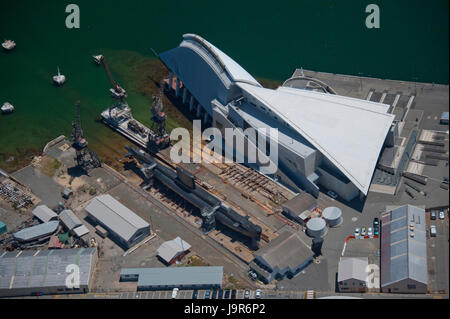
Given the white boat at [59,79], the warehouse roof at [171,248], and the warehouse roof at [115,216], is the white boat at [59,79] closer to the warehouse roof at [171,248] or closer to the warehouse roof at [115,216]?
the warehouse roof at [115,216]

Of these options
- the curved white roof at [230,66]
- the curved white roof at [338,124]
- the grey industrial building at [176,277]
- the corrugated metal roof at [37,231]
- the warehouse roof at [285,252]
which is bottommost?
the grey industrial building at [176,277]

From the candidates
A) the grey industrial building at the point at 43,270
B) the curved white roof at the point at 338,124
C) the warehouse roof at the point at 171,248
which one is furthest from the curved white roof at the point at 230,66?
the grey industrial building at the point at 43,270

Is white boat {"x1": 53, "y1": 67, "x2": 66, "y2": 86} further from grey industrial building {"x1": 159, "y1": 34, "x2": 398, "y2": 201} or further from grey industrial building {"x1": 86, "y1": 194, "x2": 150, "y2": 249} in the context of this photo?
grey industrial building {"x1": 86, "y1": 194, "x2": 150, "y2": 249}

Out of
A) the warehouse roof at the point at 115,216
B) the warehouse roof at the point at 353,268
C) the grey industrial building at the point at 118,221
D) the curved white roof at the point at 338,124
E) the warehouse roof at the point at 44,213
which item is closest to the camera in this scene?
the warehouse roof at the point at 353,268

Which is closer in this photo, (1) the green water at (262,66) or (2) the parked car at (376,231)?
(2) the parked car at (376,231)

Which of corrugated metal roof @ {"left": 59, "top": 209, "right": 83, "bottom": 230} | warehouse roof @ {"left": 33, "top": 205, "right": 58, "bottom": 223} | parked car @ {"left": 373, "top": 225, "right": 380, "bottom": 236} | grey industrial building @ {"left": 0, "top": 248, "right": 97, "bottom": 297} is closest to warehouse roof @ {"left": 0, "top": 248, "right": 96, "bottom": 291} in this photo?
grey industrial building @ {"left": 0, "top": 248, "right": 97, "bottom": 297}

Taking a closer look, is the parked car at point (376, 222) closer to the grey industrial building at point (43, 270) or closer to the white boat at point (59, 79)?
the grey industrial building at point (43, 270)

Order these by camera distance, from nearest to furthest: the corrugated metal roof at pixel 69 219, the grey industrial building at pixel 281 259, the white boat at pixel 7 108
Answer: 1. the grey industrial building at pixel 281 259
2. the corrugated metal roof at pixel 69 219
3. the white boat at pixel 7 108

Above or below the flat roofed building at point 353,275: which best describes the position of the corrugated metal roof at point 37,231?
above
